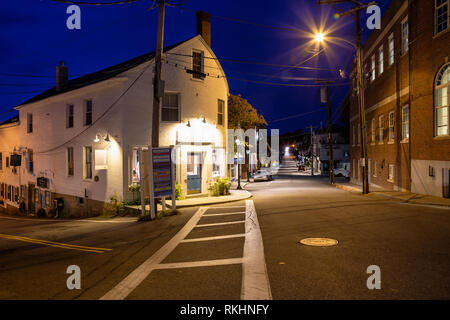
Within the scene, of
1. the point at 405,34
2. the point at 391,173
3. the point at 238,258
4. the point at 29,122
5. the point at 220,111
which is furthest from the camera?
the point at 29,122

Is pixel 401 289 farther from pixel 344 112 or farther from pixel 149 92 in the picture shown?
pixel 344 112

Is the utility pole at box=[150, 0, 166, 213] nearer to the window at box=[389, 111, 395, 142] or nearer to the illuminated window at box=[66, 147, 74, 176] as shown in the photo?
the illuminated window at box=[66, 147, 74, 176]

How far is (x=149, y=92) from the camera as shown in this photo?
733 inches

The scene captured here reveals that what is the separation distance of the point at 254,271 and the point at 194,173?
14.7m

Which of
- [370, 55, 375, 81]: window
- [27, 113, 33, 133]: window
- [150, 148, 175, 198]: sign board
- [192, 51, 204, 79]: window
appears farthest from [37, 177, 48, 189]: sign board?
[370, 55, 375, 81]: window

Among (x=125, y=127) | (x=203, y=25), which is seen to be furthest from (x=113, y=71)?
(x=203, y=25)

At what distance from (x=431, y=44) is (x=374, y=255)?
14.8m

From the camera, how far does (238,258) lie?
720cm

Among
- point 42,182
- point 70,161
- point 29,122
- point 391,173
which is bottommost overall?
point 42,182

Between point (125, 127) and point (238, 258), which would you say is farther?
point (125, 127)

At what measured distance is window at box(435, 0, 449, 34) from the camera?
16.1m

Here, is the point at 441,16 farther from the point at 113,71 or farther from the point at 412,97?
the point at 113,71

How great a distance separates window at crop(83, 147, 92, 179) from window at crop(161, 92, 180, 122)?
5323 mm
